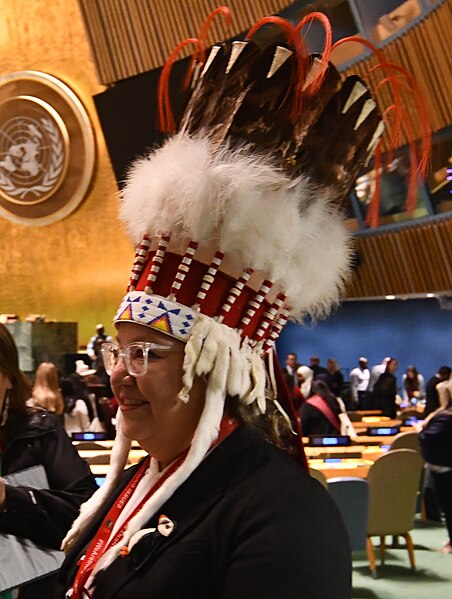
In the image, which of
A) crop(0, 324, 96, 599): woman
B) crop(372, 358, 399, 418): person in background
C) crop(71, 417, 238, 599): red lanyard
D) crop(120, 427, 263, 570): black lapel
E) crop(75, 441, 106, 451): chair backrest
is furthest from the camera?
crop(372, 358, 399, 418): person in background

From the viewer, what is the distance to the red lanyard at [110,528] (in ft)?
4.57

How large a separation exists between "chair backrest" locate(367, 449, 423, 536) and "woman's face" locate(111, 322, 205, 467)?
4.29 metres

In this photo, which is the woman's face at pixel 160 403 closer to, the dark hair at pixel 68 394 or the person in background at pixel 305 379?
the dark hair at pixel 68 394

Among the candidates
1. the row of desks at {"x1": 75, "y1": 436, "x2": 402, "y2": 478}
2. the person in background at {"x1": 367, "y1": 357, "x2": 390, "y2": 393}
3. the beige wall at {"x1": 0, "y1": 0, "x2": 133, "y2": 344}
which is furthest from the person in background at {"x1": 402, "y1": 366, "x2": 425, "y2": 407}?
the row of desks at {"x1": 75, "y1": 436, "x2": 402, "y2": 478}

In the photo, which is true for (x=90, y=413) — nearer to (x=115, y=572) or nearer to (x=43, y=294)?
(x=43, y=294)

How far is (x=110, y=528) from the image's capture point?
1476 millimetres

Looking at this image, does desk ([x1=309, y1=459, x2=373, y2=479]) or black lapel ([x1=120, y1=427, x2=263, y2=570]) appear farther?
desk ([x1=309, y1=459, x2=373, y2=479])

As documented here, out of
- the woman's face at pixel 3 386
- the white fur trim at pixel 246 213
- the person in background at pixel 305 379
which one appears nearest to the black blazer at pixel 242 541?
the white fur trim at pixel 246 213

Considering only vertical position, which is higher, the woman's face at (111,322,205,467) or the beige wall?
the beige wall

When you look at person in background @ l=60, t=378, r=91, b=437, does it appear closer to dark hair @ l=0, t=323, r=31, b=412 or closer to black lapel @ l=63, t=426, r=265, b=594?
dark hair @ l=0, t=323, r=31, b=412

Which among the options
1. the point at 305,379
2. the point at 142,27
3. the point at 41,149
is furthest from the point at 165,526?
the point at 41,149

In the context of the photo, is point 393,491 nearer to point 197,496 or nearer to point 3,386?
point 3,386

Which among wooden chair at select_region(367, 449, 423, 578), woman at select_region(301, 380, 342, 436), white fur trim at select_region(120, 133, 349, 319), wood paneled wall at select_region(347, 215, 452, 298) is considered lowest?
wooden chair at select_region(367, 449, 423, 578)

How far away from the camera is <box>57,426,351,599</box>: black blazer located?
1177mm
